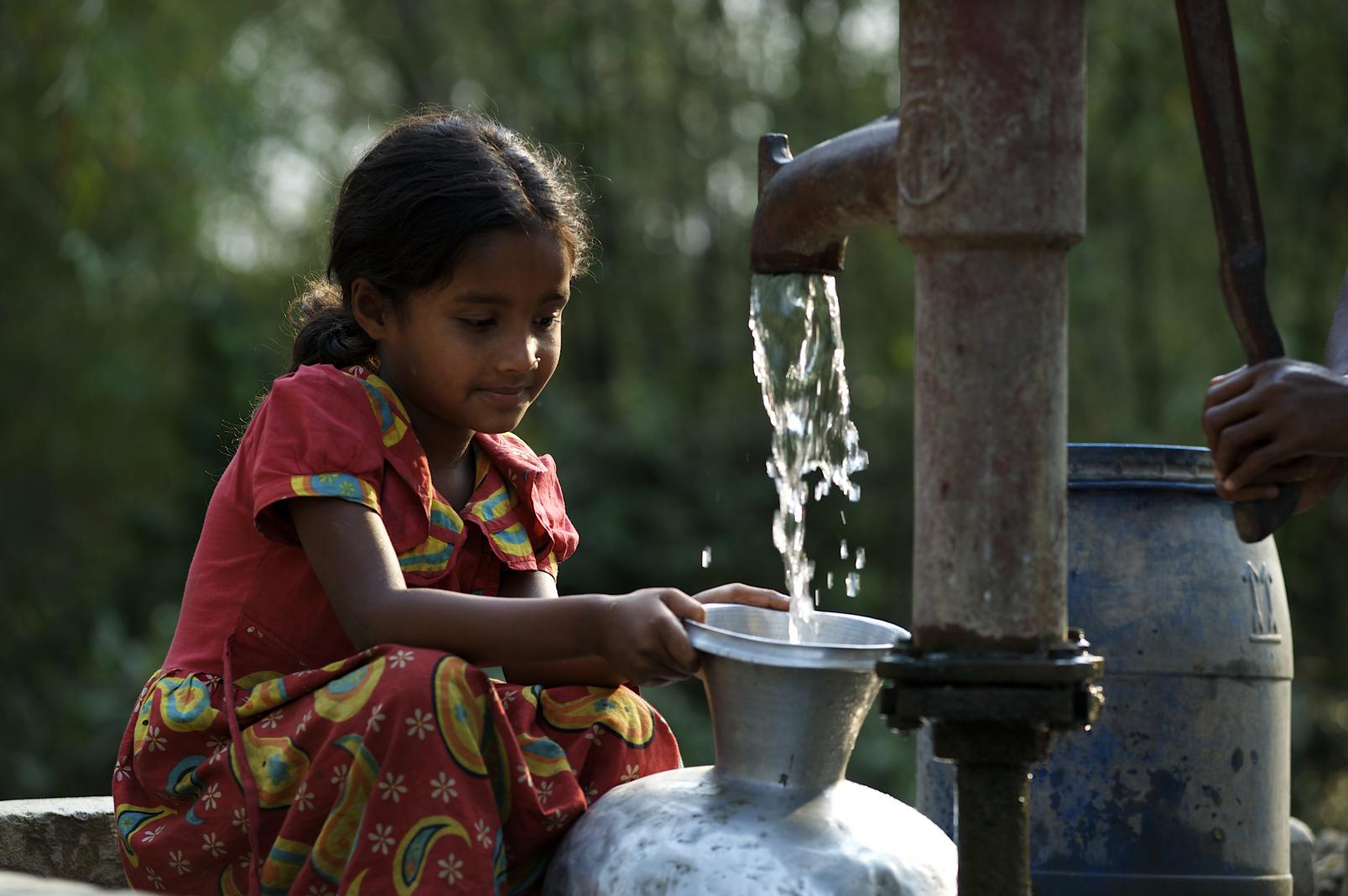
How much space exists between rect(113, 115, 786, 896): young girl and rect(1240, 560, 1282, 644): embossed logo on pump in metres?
0.90

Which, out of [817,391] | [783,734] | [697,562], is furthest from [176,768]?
[697,562]

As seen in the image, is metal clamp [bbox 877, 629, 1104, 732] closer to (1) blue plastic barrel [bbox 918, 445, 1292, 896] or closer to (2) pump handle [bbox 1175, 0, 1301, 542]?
(2) pump handle [bbox 1175, 0, 1301, 542]

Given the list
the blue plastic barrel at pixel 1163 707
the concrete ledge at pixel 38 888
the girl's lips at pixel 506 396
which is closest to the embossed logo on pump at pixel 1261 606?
the blue plastic barrel at pixel 1163 707

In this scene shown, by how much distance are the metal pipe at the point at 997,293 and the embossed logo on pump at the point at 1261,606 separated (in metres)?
1.06

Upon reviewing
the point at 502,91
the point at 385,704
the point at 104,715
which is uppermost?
the point at 502,91

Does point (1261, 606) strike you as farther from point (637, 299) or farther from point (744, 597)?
point (637, 299)

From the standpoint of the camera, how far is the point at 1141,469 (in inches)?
102

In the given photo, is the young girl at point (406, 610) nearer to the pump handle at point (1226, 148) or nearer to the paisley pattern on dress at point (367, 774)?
the paisley pattern on dress at point (367, 774)

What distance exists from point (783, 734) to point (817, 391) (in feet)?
1.73

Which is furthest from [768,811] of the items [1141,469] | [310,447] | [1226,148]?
[1141,469]

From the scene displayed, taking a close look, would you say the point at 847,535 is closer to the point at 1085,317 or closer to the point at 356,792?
the point at 1085,317

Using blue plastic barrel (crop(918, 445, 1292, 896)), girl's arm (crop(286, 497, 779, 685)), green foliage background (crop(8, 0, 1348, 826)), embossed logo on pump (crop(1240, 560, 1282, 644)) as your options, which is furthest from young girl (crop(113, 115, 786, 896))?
green foliage background (crop(8, 0, 1348, 826))

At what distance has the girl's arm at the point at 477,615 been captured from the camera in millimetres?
1871

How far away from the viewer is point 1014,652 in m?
1.65
